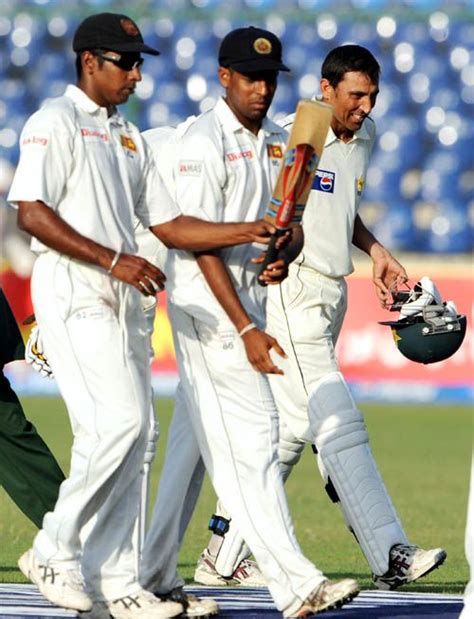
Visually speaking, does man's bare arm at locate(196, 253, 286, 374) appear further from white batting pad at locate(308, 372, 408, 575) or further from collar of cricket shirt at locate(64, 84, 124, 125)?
white batting pad at locate(308, 372, 408, 575)

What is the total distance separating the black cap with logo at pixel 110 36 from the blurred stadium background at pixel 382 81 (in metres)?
15.9

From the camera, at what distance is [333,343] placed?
7250 millimetres

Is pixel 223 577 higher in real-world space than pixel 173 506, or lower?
lower

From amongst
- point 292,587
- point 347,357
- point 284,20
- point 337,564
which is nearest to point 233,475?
point 292,587

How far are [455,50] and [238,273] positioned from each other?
18905 millimetres

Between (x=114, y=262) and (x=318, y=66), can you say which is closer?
(x=114, y=262)

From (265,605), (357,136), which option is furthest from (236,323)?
(357,136)

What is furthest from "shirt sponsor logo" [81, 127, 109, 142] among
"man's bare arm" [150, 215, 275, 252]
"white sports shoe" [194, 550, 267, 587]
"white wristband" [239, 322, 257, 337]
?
"white sports shoe" [194, 550, 267, 587]

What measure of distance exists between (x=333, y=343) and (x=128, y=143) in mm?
2005

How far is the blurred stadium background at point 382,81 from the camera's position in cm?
2247

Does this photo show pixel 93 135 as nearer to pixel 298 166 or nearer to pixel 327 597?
pixel 298 166

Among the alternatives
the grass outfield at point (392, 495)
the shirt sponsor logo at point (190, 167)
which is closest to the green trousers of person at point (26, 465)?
the grass outfield at point (392, 495)

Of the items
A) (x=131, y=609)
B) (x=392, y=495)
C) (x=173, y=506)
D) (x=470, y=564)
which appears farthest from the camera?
(x=392, y=495)

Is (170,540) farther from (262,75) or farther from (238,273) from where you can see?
(262,75)
